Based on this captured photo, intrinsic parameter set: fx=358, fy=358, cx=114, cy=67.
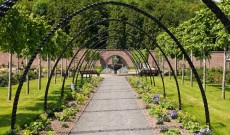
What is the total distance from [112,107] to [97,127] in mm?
4881

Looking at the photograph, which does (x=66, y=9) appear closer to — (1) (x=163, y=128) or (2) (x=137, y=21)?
(2) (x=137, y=21)

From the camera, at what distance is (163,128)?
10.5 metres

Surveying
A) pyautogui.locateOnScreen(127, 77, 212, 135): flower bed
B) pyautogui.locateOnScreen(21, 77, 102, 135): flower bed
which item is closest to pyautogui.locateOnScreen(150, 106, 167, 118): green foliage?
pyautogui.locateOnScreen(127, 77, 212, 135): flower bed

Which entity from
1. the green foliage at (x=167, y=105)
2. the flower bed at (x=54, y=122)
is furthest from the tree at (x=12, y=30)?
the green foliage at (x=167, y=105)

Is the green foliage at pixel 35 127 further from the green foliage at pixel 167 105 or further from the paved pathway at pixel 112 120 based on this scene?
the green foliage at pixel 167 105

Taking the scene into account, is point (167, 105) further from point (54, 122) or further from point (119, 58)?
point (119, 58)

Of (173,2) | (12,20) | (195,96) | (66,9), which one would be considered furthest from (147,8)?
(12,20)

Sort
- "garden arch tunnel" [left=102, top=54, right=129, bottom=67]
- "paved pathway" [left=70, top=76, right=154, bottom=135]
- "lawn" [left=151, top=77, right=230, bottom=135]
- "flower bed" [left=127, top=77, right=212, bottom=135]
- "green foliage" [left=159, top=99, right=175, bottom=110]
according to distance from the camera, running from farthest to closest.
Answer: "garden arch tunnel" [left=102, top=54, right=129, bottom=67] → "green foliage" [left=159, top=99, right=175, bottom=110] → "lawn" [left=151, top=77, right=230, bottom=135] → "paved pathway" [left=70, top=76, right=154, bottom=135] → "flower bed" [left=127, top=77, right=212, bottom=135]

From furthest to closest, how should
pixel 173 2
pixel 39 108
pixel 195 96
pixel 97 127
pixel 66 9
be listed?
1. pixel 173 2
2. pixel 66 9
3. pixel 195 96
4. pixel 39 108
5. pixel 97 127

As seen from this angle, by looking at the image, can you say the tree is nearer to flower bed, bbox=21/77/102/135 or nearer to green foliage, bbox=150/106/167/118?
flower bed, bbox=21/77/102/135

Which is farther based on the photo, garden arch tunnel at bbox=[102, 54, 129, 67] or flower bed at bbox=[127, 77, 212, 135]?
garden arch tunnel at bbox=[102, 54, 129, 67]

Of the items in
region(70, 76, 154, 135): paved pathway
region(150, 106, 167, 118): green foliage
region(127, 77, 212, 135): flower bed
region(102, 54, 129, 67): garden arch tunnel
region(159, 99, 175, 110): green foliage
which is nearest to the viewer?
region(127, 77, 212, 135): flower bed

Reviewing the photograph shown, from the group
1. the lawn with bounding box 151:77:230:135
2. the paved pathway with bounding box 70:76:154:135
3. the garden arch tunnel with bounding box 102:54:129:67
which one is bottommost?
the paved pathway with bounding box 70:76:154:135

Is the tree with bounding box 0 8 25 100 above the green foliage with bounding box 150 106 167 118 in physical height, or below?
above
